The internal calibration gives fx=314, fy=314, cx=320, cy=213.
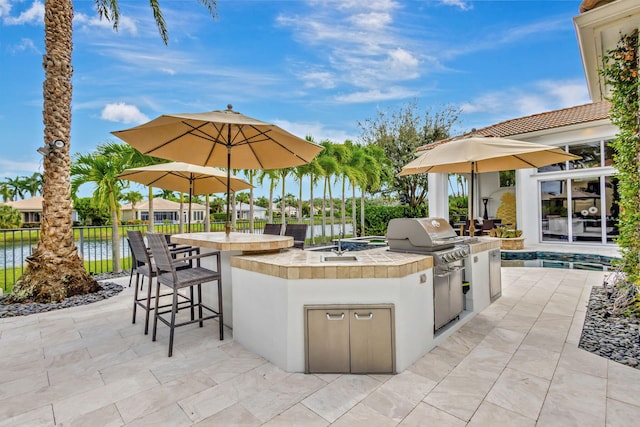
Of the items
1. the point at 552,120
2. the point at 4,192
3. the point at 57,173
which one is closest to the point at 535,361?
the point at 57,173

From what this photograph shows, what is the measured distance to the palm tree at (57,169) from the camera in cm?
527

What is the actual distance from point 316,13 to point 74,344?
36.8ft

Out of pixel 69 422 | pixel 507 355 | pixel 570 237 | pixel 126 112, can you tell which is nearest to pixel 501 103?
pixel 570 237

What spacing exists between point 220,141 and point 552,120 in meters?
11.4

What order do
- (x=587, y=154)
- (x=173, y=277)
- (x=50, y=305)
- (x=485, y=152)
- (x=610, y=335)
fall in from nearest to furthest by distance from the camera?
(x=173, y=277) < (x=610, y=335) < (x=485, y=152) < (x=50, y=305) < (x=587, y=154)

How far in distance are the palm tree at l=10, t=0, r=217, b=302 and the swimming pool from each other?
30.5 ft

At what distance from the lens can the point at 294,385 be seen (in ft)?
7.94

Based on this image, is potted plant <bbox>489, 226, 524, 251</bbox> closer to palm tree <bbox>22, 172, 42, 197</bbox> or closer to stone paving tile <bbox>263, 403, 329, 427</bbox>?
stone paving tile <bbox>263, 403, 329, 427</bbox>

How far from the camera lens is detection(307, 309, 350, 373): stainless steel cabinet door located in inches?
101

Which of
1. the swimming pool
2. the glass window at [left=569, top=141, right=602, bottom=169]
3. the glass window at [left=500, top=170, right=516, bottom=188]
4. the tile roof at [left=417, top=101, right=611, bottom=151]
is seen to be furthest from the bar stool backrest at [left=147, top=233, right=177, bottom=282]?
the glass window at [left=500, top=170, right=516, bottom=188]

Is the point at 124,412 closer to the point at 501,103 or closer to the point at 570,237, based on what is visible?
the point at 570,237

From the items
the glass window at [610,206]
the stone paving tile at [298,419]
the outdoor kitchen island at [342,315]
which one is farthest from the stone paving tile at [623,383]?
the glass window at [610,206]

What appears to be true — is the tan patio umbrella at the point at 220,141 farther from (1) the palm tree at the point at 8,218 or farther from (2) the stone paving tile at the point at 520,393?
(1) the palm tree at the point at 8,218

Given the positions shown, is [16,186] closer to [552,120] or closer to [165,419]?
[165,419]
